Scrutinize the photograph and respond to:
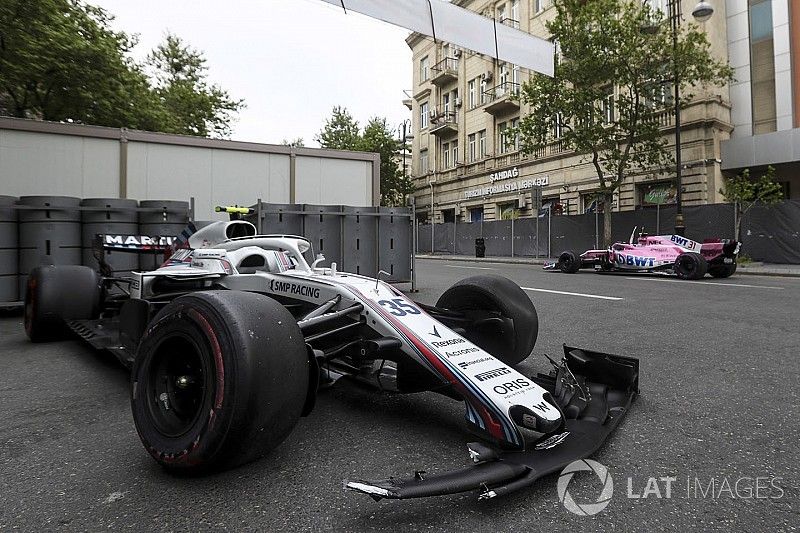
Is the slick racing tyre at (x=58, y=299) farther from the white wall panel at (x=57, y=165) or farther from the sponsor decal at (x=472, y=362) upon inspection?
the white wall panel at (x=57, y=165)

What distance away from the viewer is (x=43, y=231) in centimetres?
718

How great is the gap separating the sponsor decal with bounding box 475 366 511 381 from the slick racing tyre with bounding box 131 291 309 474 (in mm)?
779

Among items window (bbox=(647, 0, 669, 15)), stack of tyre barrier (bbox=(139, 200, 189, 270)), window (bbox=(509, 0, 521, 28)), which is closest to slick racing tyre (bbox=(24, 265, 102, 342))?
stack of tyre barrier (bbox=(139, 200, 189, 270))

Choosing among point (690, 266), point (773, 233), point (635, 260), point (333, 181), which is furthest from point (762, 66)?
point (333, 181)

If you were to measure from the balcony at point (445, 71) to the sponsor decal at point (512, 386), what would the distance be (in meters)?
36.7

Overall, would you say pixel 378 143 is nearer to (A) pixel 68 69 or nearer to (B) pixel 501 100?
(B) pixel 501 100

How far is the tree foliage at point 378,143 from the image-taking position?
39781 millimetres

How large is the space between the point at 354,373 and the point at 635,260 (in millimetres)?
12432

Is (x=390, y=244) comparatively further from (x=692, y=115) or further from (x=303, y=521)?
(x=692, y=115)

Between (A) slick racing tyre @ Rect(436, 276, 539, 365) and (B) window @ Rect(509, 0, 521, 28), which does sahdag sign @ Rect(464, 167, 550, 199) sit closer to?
(B) window @ Rect(509, 0, 521, 28)

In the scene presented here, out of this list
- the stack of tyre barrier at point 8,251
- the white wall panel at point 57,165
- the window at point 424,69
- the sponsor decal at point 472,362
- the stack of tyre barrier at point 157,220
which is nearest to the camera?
the sponsor decal at point 472,362

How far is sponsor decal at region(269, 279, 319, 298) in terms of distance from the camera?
3.18 metres

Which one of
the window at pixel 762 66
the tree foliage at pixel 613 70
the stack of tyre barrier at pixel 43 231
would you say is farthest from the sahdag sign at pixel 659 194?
the stack of tyre barrier at pixel 43 231

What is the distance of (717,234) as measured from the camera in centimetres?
1820
